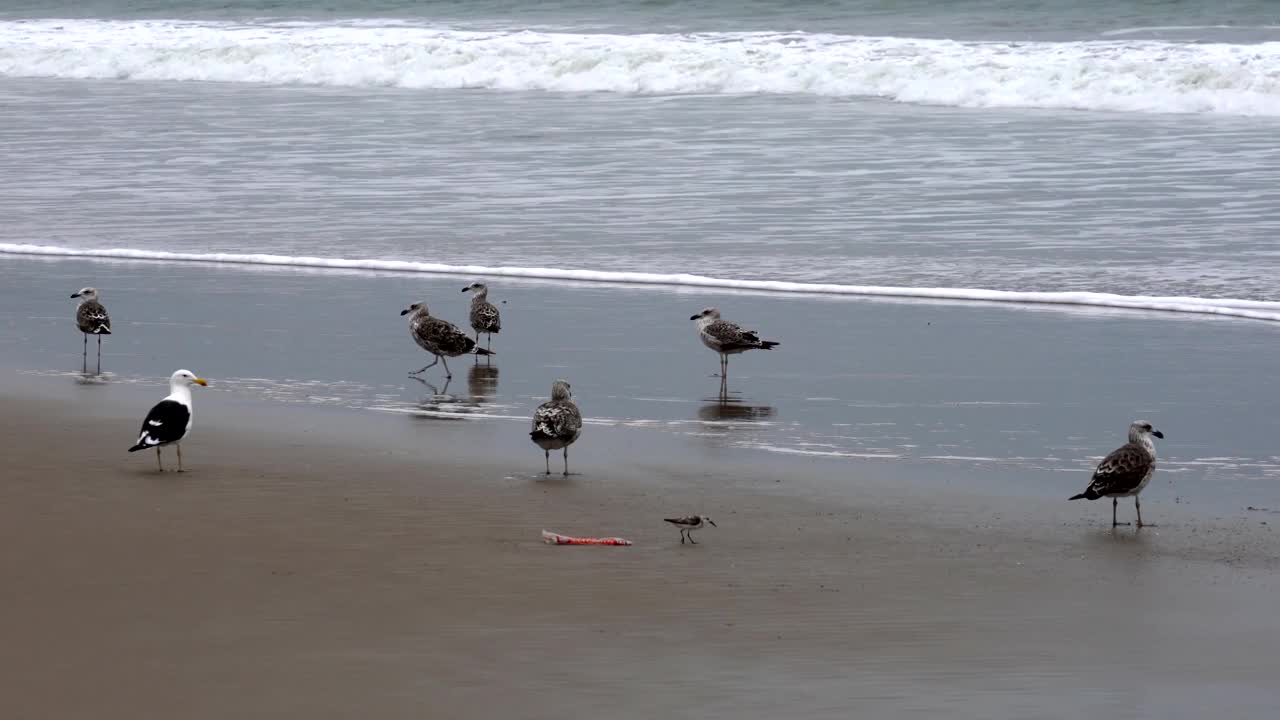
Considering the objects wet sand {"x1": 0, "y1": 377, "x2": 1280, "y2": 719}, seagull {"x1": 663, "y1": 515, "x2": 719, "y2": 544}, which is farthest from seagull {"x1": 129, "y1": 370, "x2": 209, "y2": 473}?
seagull {"x1": 663, "y1": 515, "x2": 719, "y2": 544}

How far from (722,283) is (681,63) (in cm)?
2585

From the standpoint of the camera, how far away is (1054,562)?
872 cm

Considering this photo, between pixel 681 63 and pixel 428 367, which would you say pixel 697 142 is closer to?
pixel 681 63

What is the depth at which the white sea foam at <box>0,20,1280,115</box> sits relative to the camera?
36.2 meters

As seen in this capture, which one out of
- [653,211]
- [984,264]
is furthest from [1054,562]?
[653,211]

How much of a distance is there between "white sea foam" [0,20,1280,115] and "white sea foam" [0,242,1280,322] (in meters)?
18.9

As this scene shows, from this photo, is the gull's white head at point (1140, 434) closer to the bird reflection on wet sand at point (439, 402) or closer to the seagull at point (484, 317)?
the bird reflection on wet sand at point (439, 402)

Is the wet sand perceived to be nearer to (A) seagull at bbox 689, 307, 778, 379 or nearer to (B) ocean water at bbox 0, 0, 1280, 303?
(A) seagull at bbox 689, 307, 778, 379

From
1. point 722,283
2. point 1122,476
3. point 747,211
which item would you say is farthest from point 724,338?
point 747,211

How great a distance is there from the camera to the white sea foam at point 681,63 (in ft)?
119

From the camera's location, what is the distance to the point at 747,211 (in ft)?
71.6

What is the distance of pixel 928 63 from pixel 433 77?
12065 mm

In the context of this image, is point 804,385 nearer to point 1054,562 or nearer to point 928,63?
point 1054,562

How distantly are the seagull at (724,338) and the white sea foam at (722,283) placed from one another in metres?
3.38
